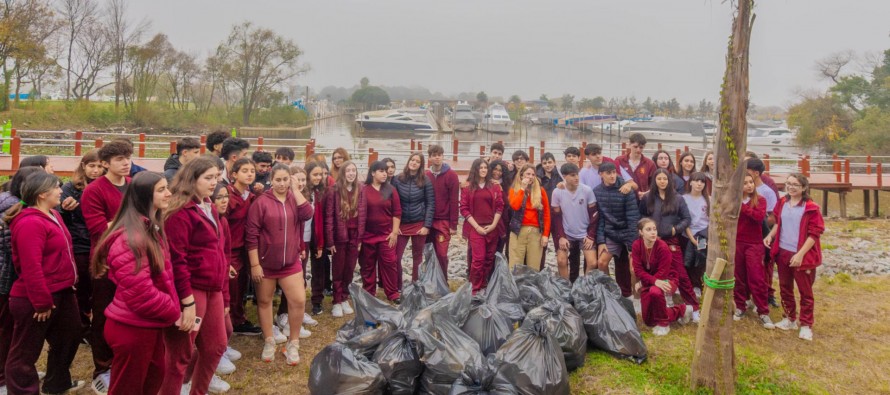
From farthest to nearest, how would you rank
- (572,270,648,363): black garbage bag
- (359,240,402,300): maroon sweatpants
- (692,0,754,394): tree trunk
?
(359,240,402,300): maroon sweatpants → (572,270,648,363): black garbage bag → (692,0,754,394): tree trunk

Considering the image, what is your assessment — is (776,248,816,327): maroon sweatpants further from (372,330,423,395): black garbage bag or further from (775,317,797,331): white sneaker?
(372,330,423,395): black garbage bag

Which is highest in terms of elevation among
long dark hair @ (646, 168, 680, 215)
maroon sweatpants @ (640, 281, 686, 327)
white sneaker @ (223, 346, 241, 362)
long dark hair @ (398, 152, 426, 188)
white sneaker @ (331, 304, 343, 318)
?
long dark hair @ (398, 152, 426, 188)

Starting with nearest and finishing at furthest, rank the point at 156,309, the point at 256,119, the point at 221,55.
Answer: the point at 156,309 < the point at 221,55 < the point at 256,119

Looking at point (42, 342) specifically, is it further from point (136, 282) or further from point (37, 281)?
point (136, 282)

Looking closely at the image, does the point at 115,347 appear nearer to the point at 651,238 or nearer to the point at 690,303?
the point at 651,238

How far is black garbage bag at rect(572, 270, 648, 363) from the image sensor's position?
11.9 feet

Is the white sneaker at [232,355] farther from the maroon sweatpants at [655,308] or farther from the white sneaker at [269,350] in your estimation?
the maroon sweatpants at [655,308]

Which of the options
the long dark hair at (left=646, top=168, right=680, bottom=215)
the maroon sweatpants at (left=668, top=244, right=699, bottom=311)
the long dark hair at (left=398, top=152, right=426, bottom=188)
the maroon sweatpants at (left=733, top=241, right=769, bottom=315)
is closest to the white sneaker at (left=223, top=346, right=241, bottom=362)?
the long dark hair at (left=398, top=152, right=426, bottom=188)

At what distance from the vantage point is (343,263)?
484 centimetres

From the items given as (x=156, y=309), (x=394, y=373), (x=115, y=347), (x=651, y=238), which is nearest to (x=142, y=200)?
(x=156, y=309)

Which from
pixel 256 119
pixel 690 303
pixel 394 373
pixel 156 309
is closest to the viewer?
pixel 156 309

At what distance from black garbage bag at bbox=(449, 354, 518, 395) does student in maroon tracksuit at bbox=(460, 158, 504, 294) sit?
2.35 m

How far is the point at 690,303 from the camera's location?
4664 mm

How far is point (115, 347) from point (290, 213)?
5.09 feet
